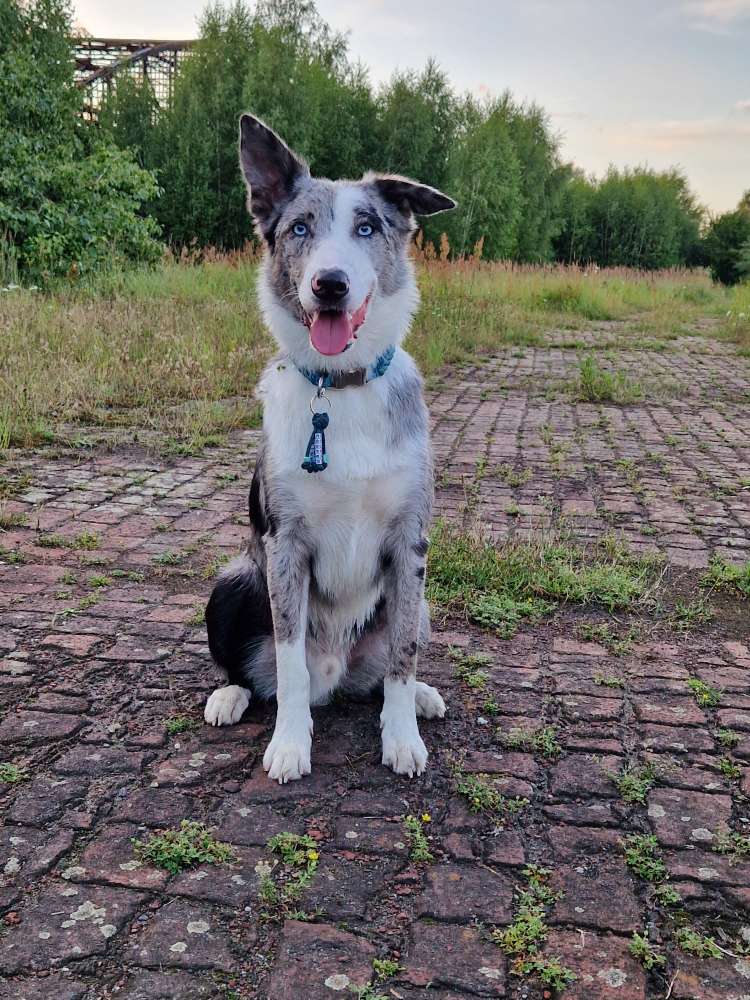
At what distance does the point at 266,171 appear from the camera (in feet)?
10.1

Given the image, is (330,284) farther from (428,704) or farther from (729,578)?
(729,578)

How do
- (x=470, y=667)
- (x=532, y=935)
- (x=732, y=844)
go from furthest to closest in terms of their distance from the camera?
1. (x=470, y=667)
2. (x=732, y=844)
3. (x=532, y=935)

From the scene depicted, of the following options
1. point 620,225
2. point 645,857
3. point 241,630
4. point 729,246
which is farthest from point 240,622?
point 620,225

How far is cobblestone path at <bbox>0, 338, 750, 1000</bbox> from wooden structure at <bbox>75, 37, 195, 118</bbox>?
2507 centimetres

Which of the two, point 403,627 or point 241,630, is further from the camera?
point 241,630

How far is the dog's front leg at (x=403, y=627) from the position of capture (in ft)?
9.25

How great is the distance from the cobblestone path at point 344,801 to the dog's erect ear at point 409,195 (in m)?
1.78

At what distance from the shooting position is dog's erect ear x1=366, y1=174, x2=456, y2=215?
3076 millimetres

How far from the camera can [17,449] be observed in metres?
6.29

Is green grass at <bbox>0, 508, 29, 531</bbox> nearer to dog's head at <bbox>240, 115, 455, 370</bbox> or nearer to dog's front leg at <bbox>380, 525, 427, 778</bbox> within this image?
dog's head at <bbox>240, 115, 455, 370</bbox>

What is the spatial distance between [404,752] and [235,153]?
25048 mm

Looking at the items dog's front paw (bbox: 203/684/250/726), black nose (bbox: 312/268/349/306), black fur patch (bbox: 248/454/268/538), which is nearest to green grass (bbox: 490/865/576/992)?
dog's front paw (bbox: 203/684/250/726)

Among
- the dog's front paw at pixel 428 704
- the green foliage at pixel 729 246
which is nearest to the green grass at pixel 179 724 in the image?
the dog's front paw at pixel 428 704

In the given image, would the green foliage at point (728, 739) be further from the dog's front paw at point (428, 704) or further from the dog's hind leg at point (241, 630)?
the dog's hind leg at point (241, 630)
